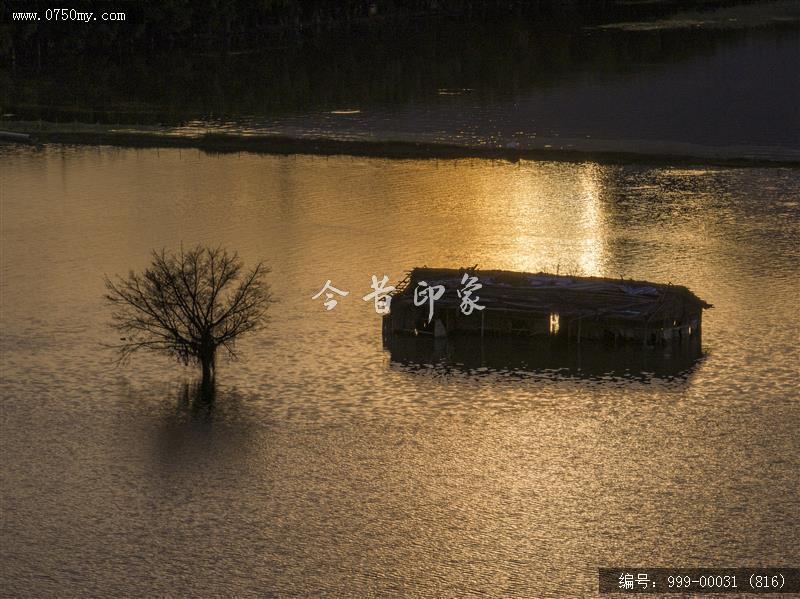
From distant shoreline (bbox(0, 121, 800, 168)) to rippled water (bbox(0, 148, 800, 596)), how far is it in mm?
14866

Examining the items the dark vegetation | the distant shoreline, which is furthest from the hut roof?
the dark vegetation

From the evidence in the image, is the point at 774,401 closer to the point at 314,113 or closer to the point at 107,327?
the point at 107,327

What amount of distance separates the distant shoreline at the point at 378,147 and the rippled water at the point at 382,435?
14.9m

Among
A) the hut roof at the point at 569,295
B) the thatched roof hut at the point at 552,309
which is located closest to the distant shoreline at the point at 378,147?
the hut roof at the point at 569,295

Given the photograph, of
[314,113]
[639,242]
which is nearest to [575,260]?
[639,242]

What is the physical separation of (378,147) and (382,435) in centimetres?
4658

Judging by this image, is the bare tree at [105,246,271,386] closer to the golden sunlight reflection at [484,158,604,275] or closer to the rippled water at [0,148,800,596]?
the rippled water at [0,148,800,596]

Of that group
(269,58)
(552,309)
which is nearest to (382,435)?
(552,309)

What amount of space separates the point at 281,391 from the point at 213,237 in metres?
21.5

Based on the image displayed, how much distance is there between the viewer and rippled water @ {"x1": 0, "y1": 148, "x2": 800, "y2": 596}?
112 ft

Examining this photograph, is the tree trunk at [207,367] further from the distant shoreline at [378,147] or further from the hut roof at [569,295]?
the distant shoreline at [378,147]

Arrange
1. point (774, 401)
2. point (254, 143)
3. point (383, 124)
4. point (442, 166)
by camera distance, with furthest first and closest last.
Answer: point (383, 124)
point (254, 143)
point (442, 166)
point (774, 401)

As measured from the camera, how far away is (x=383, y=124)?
96.3 m

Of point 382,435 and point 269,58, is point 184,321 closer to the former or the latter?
point 382,435
